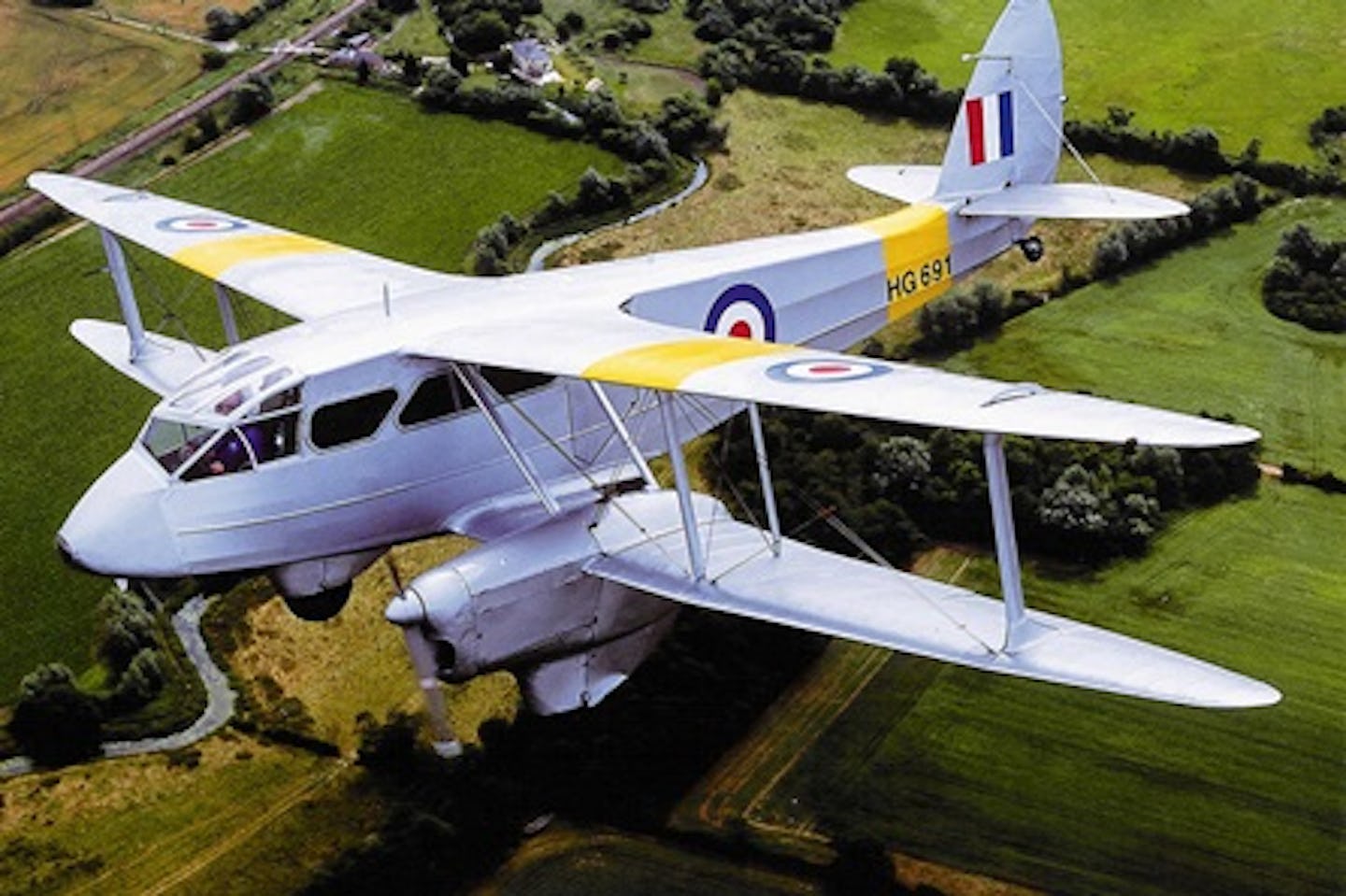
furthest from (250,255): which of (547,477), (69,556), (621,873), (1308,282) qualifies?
(1308,282)

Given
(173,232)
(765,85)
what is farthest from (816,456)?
(765,85)

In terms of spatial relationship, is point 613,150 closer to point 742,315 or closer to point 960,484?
point 960,484

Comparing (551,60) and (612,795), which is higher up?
(551,60)

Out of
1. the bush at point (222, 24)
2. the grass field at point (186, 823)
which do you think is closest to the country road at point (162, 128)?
the bush at point (222, 24)

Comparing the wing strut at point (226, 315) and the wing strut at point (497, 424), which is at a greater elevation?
the wing strut at point (226, 315)

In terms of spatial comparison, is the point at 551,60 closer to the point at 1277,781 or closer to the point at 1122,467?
the point at 1122,467

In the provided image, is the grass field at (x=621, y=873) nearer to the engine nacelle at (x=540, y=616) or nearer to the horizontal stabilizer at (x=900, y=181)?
the engine nacelle at (x=540, y=616)
